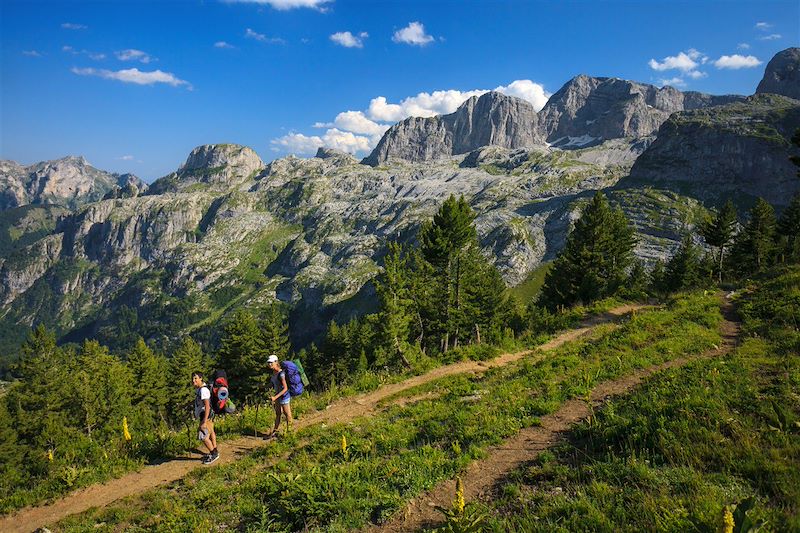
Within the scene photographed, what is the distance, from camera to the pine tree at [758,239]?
57.3 metres

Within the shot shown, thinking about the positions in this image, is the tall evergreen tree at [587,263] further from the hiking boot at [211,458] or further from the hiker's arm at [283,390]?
the hiking boot at [211,458]

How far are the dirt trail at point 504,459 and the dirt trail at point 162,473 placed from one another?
24.1 ft

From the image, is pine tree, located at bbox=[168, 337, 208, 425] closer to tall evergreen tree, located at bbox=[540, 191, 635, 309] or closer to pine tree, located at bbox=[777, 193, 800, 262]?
tall evergreen tree, located at bbox=[540, 191, 635, 309]

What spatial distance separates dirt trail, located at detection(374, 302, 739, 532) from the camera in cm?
754

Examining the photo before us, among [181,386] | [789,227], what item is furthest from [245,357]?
[789,227]

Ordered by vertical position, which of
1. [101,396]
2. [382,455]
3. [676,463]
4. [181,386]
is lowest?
[181,386]

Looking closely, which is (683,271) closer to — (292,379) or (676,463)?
(676,463)

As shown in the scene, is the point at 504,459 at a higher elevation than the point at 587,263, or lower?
lower

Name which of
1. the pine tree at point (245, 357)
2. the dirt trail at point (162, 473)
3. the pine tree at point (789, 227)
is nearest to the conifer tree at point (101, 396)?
the pine tree at point (245, 357)

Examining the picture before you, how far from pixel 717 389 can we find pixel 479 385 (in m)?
8.82

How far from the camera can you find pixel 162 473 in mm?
12352

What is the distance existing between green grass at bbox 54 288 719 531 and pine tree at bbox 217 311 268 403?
4621cm

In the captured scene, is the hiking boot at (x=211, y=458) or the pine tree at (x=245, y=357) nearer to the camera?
the hiking boot at (x=211, y=458)

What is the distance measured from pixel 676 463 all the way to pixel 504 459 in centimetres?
370
